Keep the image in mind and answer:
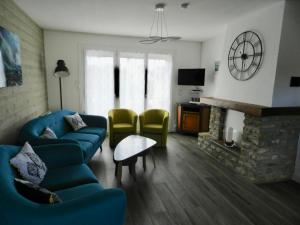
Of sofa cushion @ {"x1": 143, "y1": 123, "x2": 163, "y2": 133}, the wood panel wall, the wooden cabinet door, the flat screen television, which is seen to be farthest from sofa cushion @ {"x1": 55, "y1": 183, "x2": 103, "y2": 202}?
the flat screen television

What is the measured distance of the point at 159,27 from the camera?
4.10 m

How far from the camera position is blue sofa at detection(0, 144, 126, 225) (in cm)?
126

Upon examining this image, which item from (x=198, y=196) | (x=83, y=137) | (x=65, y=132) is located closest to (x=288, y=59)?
(x=198, y=196)

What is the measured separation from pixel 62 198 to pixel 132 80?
390cm

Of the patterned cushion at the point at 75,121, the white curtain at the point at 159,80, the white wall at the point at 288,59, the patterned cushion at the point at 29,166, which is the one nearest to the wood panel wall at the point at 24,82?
the patterned cushion at the point at 75,121

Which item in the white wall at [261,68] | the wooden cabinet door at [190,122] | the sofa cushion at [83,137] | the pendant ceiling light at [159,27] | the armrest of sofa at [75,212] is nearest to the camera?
the armrest of sofa at [75,212]

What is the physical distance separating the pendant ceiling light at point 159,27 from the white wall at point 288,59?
4.80 ft

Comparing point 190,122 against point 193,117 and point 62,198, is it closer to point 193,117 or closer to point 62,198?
point 193,117

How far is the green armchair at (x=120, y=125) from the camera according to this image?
4.39 metres

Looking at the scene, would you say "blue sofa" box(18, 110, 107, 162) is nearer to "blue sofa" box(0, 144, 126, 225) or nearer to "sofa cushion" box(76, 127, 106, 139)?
"sofa cushion" box(76, 127, 106, 139)

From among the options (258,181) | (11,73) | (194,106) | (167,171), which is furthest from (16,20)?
(258,181)

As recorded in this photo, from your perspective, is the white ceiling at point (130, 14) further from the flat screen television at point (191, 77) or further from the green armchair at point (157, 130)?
the green armchair at point (157, 130)

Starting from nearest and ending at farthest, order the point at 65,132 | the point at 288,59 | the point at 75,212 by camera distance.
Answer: the point at 75,212 → the point at 288,59 → the point at 65,132

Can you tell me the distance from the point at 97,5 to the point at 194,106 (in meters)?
3.26
